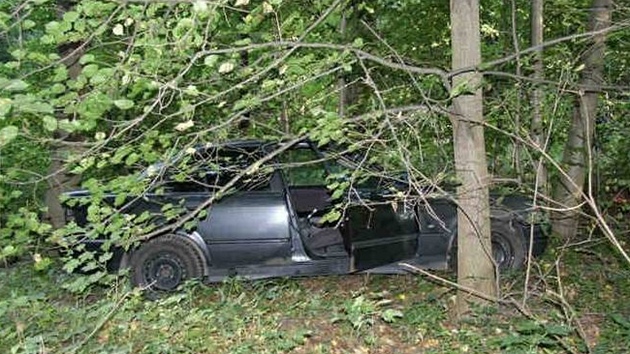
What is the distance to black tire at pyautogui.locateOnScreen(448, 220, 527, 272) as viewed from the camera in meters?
6.28

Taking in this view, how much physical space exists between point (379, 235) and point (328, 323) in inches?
52.0

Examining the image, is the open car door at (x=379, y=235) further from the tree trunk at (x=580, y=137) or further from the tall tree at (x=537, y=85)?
the tree trunk at (x=580, y=137)

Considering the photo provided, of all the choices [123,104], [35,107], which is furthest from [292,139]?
[35,107]

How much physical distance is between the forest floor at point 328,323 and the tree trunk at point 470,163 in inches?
12.7

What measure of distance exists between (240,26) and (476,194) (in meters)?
2.33

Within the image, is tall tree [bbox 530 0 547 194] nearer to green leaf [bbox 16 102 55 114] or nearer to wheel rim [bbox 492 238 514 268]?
wheel rim [bbox 492 238 514 268]

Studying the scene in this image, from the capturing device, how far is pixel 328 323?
4.98 metres

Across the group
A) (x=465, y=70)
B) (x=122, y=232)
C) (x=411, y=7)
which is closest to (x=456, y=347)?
(x=465, y=70)

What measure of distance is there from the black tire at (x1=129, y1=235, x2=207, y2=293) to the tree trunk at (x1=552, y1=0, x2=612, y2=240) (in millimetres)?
3951

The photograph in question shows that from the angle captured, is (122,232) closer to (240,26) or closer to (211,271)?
(240,26)

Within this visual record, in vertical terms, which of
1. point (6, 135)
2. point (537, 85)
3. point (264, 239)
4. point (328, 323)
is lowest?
point (328, 323)

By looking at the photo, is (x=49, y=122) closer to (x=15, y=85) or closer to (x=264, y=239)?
(x=15, y=85)

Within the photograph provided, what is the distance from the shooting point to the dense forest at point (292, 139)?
10.8 ft

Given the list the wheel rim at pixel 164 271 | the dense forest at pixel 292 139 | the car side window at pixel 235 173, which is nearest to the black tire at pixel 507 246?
the dense forest at pixel 292 139
